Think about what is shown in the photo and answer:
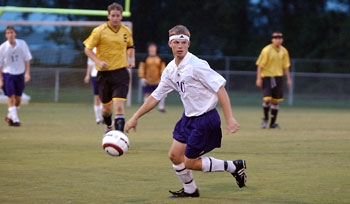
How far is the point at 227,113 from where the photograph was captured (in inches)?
257

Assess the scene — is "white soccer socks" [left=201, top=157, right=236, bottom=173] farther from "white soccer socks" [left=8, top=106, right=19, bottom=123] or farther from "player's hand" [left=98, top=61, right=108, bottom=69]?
"white soccer socks" [left=8, top=106, right=19, bottom=123]

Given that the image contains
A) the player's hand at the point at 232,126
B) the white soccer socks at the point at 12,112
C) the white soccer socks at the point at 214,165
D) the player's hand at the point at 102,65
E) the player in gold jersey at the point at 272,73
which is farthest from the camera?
the player in gold jersey at the point at 272,73

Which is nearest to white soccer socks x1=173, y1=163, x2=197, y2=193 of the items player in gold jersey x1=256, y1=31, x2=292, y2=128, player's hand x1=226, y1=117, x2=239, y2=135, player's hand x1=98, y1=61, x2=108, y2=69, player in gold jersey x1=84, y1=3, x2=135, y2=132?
player's hand x1=226, y1=117, x2=239, y2=135

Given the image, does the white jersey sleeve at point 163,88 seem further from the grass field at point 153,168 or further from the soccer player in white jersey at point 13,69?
the soccer player in white jersey at point 13,69

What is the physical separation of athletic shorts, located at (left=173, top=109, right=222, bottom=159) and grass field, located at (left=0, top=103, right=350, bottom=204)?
1.55 ft

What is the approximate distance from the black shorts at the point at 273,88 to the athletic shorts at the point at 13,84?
5.34m

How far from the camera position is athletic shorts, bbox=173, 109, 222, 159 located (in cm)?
674

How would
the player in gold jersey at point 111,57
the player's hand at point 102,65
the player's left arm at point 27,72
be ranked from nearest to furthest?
the player's hand at point 102,65, the player in gold jersey at point 111,57, the player's left arm at point 27,72

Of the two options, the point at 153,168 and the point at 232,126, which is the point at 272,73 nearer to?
the point at 153,168

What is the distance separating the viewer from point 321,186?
733 cm

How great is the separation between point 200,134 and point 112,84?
16.3 feet

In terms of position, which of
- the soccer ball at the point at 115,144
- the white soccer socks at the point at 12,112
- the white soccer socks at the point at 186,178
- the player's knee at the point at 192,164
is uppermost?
the soccer ball at the point at 115,144

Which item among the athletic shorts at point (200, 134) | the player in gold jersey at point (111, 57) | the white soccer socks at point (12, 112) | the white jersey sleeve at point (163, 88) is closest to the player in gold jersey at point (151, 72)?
the white soccer socks at point (12, 112)

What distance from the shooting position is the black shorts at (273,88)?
1537cm
